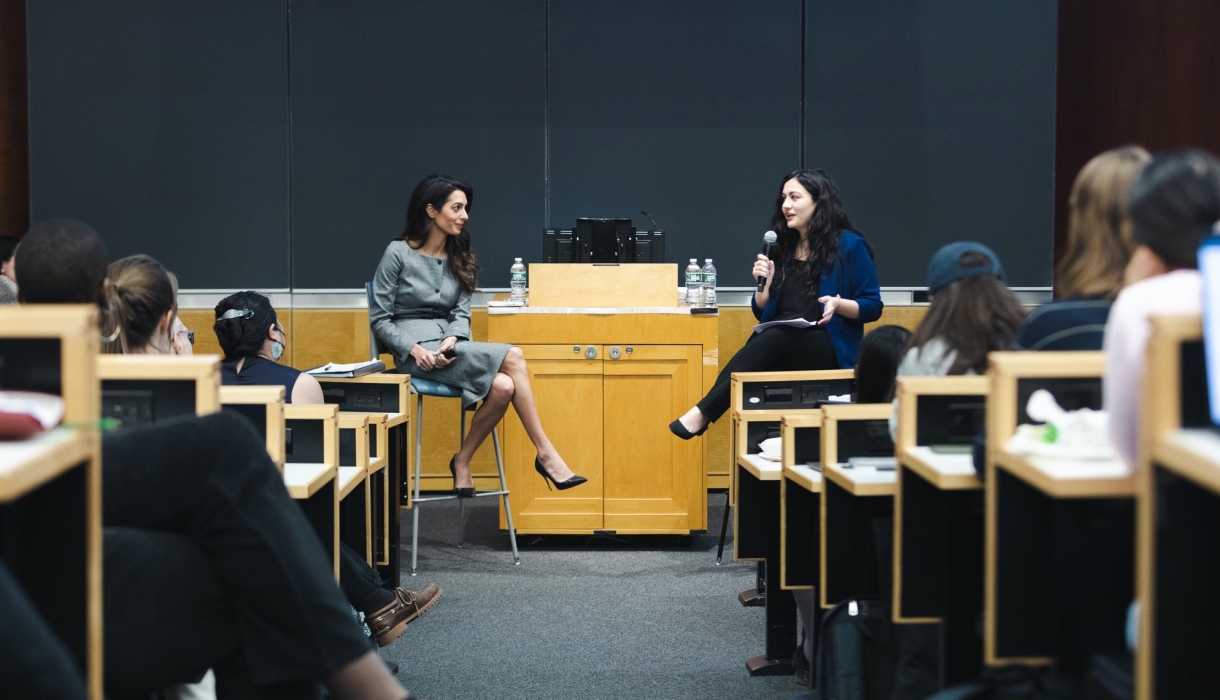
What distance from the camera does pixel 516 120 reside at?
18.3ft

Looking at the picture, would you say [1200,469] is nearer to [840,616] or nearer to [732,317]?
[840,616]

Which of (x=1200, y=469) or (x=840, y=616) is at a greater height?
(x=1200, y=469)

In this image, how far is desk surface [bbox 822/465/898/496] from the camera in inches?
84.8

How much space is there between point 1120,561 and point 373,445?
2121 mm

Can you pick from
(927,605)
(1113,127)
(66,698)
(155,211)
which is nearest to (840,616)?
(927,605)

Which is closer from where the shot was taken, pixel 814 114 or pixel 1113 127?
pixel 1113 127

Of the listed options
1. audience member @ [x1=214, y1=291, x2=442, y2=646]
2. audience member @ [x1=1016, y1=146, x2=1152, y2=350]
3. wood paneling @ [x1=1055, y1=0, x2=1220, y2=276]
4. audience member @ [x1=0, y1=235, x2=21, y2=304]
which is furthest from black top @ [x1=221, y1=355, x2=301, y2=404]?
wood paneling @ [x1=1055, y1=0, x2=1220, y2=276]

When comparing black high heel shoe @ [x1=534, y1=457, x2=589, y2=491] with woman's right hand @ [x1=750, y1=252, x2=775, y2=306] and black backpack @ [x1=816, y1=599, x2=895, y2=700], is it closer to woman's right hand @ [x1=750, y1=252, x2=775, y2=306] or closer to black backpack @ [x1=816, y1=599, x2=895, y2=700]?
woman's right hand @ [x1=750, y1=252, x2=775, y2=306]

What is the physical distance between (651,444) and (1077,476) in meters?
3.05

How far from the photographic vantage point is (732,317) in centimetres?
550

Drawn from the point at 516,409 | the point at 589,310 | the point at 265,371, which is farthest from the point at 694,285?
the point at 265,371

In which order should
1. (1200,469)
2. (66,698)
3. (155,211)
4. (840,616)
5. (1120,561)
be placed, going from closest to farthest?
(1200,469), (66,698), (1120,561), (840,616), (155,211)

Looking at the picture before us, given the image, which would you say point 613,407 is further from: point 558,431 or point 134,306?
point 134,306

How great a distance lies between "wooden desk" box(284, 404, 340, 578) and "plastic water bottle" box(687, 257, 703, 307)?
2.27m
